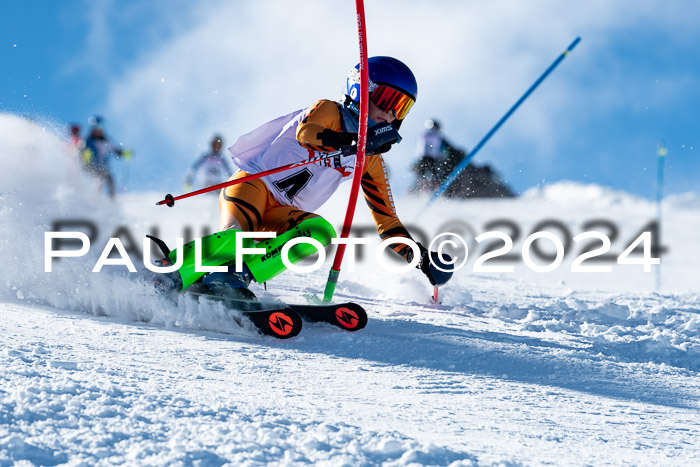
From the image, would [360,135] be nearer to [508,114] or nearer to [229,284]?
[229,284]

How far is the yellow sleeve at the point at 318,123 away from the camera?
316cm

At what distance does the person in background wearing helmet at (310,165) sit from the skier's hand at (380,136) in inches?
0.5

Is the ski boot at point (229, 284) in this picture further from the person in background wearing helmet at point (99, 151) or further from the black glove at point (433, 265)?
the person in background wearing helmet at point (99, 151)

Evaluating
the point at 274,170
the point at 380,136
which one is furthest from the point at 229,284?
the point at 380,136

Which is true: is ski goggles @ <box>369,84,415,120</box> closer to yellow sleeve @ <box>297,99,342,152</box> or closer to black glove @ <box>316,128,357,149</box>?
yellow sleeve @ <box>297,99,342,152</box>

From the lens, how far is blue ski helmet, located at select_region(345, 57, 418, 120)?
336 cm

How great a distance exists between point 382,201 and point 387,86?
63 cm

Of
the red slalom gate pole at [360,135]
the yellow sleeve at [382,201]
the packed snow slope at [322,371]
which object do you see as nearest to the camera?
the packed snow slope at [322,371]

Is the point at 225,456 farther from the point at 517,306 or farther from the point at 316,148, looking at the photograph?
the point at 517,306

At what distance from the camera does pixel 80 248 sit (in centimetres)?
365

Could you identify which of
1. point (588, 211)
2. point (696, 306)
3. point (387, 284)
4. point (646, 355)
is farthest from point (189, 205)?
point (646, 355)

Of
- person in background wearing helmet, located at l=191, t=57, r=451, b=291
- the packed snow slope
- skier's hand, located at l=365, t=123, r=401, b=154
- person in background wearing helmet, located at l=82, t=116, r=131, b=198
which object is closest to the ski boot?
person in background wearing helmet, located at l=191, t=57, r=451, b=291

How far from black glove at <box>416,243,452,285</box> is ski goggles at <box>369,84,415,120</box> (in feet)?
2.31

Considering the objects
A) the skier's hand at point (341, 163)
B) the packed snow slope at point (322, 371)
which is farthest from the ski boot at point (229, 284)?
the skier's hand at point (341, 163)
